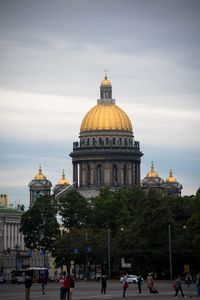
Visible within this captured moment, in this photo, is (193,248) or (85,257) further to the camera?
(85,257)

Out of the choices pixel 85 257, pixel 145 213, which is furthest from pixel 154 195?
pixel 85 257

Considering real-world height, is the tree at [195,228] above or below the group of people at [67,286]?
above

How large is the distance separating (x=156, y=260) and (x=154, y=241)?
2475mm

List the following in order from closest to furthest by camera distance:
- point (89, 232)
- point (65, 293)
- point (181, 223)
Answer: point (65, 293) < point (181, 223) < point (89, 232)

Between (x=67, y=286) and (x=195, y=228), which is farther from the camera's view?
(x=195, y=228)

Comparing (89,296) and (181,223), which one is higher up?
(181,223)

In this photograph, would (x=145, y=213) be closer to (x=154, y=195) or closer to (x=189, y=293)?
(x=154, y=195)

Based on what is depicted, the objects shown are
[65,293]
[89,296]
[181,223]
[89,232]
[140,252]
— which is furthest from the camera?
[89,232]

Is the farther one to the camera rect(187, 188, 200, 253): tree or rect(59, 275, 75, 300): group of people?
rect(187, 188, 200, 253): tree

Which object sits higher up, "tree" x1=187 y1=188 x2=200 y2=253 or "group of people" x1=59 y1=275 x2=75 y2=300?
"tree" x1=187 y1=188 x2=200 y2=253

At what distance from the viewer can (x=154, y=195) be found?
16462 cm

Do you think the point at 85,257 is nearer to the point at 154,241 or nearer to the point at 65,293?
the point at 154,241

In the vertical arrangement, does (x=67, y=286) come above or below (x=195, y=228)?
below

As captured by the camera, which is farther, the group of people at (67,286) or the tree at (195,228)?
the tree at (195,228)
